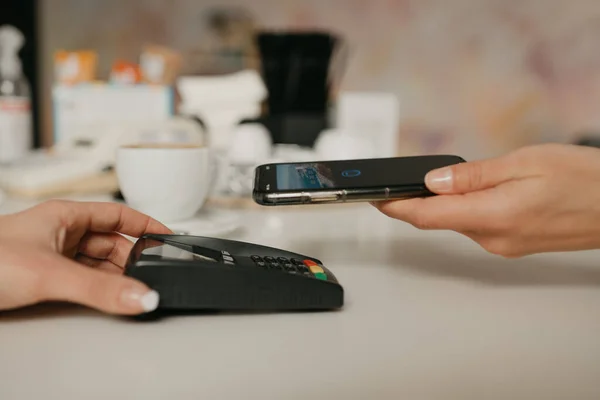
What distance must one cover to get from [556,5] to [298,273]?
122 cm

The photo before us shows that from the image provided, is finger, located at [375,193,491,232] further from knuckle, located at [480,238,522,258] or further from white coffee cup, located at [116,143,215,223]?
white coffee cup, located at [116,143,215,223]

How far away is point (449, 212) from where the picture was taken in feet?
1.59

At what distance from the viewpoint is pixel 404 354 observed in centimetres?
39

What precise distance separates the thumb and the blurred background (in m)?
0.72

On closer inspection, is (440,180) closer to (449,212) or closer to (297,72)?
(449,212)

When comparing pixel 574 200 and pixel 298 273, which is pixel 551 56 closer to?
pixel 574 200

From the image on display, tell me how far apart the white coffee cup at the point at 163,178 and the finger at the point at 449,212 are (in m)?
0.31

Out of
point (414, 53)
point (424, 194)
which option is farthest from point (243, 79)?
point (424, 194)

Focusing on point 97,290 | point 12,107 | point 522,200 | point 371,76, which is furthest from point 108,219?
point 371,76

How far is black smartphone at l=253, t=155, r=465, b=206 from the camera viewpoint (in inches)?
19.2

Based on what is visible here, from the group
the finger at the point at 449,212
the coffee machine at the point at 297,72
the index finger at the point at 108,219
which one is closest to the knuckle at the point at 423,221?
the finger at the point at 449,212

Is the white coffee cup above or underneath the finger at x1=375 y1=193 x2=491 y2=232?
above

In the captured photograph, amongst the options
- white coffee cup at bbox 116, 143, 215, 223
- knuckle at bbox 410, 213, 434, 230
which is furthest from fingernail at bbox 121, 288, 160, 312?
white coffee cup at bbox 116, 143, 215, 223

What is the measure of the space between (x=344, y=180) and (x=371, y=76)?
117 cm
